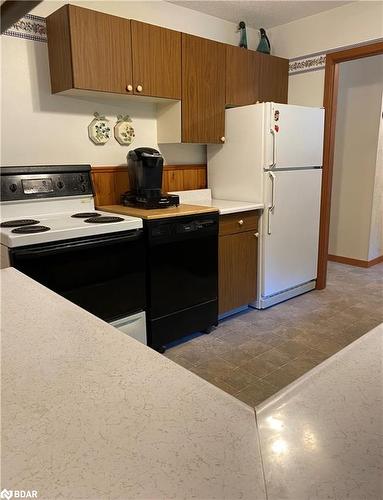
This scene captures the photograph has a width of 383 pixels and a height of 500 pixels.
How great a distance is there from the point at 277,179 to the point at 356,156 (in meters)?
1.76

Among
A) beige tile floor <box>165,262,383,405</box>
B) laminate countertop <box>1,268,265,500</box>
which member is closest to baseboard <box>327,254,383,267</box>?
beige tile floor <box>165,262,383,405</box>

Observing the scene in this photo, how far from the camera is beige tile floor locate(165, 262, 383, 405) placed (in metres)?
2.22

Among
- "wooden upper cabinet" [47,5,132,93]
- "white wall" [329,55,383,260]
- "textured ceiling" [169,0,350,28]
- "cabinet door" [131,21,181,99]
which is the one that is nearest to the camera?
"wooden upper cabinet" [47,5,132,93]

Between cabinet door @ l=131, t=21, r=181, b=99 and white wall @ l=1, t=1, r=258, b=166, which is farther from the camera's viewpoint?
cabinet door @ l=131, t=21, r=181, b=99

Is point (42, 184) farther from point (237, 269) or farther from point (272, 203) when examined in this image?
point (272, 203)

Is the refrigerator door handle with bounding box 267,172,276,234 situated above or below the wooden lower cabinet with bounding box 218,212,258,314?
above

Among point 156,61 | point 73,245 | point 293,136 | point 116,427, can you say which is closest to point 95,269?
point 73,245

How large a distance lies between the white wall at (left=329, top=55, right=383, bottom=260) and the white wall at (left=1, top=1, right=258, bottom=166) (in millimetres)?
2024

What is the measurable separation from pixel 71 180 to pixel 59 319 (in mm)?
1815

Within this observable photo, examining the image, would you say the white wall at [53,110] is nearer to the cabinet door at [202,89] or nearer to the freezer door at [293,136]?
the cabinet door at [202,89]

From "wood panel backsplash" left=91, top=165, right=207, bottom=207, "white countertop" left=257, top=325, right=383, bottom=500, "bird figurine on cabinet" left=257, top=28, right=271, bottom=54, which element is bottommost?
"white countertop" left=257, top=325, right=383, bottom=500

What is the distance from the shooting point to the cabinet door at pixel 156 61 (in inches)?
96.7

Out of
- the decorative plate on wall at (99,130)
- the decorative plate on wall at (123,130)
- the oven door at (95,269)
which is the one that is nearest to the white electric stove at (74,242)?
the oven door at (95,269)

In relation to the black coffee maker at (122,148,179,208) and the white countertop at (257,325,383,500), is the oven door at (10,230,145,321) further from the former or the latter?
the white countertop at (257,325,383,500)
